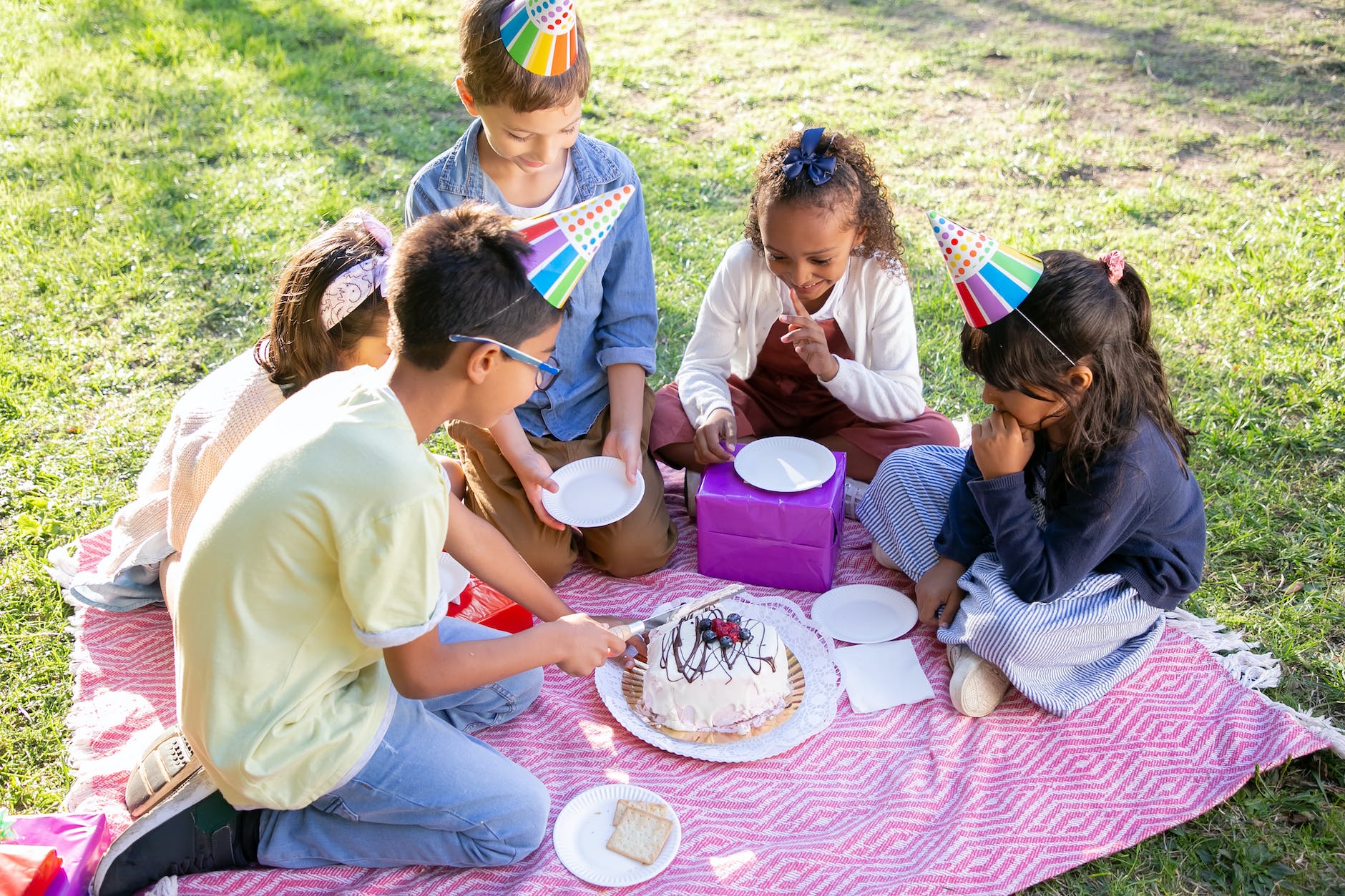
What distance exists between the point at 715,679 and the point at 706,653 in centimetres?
8

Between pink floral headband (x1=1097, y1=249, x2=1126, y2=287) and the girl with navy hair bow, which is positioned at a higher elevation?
pink floral headband (x1=1097, y1=249, x2=1126, y2=287)

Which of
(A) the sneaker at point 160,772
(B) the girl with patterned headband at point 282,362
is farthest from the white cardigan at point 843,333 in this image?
(A) the sneaker at point 160,772

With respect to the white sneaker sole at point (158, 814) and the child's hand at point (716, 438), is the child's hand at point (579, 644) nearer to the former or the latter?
the white sneaker sole at point (158, 814)

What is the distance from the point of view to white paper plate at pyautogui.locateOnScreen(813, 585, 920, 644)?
3199 millimetres

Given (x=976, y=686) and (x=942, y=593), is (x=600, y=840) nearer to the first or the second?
(x=976, y=686)

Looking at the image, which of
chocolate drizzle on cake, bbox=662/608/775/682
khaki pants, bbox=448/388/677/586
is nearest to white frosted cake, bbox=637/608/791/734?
chocolate drizzle on cake, bbox=662/608/775/682

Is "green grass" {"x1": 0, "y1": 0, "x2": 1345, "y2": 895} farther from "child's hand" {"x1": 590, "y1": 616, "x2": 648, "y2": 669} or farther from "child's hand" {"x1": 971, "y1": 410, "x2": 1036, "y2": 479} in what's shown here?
"child's hand" {"x1": 590, "y1": 616, "x2": 648, "y2": 669}

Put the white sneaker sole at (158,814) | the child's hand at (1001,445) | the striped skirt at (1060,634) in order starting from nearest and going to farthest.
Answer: the white sneaker sole at (158,814) → the child's hand at (1001,445) → the striped skirt at (1060,634)

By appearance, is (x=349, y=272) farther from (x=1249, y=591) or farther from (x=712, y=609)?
(x=1249, y=591)

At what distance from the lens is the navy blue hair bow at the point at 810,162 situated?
3.22 m

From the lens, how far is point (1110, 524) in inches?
107

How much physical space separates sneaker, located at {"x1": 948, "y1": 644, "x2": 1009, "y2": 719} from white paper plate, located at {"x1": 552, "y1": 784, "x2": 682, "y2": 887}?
34.4 inches

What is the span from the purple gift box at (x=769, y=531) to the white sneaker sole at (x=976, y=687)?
23.0 inches

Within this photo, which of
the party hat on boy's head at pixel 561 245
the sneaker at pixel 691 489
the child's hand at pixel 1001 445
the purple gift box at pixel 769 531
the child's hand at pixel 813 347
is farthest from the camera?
the sneaker at pixel 691 489
